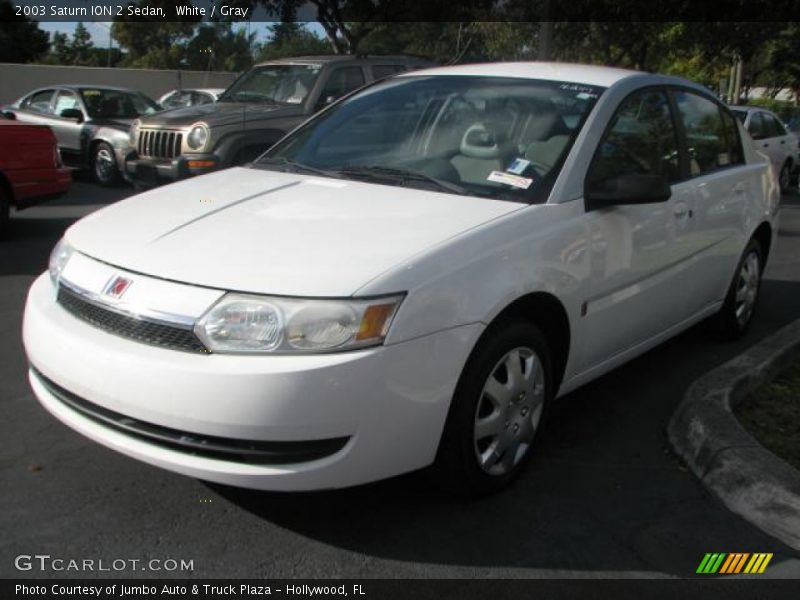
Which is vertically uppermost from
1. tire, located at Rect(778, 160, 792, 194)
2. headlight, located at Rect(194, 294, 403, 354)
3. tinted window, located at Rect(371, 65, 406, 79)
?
headlight, located at Rect(194, 294, 403, 354)

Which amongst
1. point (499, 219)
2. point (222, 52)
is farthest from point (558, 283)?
point (222, 52)

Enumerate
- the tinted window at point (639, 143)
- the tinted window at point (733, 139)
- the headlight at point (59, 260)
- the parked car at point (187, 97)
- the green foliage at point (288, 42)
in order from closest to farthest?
the headlight at point (59, 260)
the tinted window at point (639, 143)
the tinted window at point (733, 139)
the green foliage at point (288, 42)
the parked car at point (187, 97)

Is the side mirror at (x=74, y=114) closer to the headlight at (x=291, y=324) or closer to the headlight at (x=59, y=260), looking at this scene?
the headlight at (x=59, y=260)

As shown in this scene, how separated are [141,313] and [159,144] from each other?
7718 mm

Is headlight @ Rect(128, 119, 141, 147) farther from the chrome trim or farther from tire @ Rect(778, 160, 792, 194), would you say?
tire @ Rect(778, 160, 792, 194)

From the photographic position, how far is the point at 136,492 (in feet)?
10.7

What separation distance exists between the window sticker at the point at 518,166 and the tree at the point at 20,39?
36432mm

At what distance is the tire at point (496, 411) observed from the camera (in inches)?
119

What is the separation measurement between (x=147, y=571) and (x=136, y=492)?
54cm

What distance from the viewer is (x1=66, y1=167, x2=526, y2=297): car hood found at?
280 cm

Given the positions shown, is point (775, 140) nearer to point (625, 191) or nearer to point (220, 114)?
point (220, 114)

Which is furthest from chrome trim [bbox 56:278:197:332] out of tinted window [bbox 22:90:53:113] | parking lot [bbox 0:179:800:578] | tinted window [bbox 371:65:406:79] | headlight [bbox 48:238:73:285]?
tinted window [bbox 22:90:53:113]

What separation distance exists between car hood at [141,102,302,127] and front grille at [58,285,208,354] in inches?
265

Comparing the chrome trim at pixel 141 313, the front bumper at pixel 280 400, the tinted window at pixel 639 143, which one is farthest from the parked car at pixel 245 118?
the front bumper at pixel 280 400
